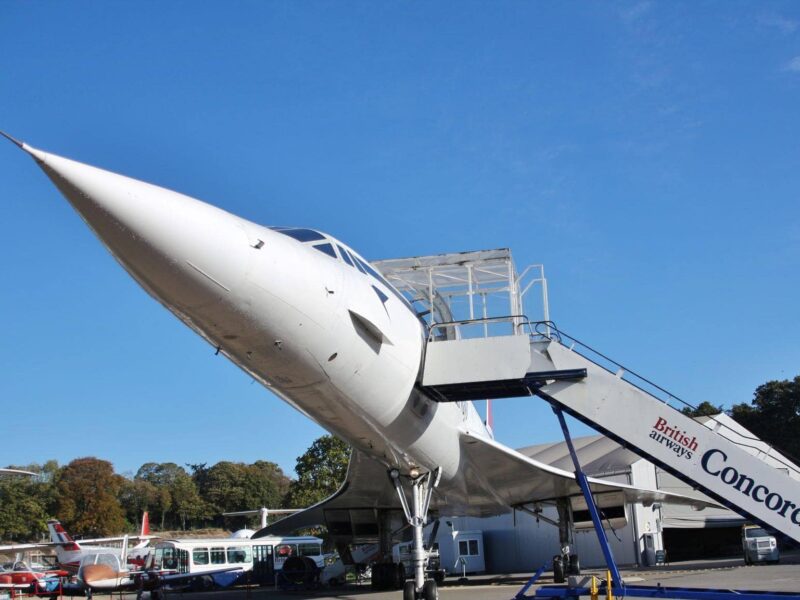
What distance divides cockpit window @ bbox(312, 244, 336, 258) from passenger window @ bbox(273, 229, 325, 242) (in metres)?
0.09

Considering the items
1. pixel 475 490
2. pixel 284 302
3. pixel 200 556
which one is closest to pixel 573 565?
pixel 475 490

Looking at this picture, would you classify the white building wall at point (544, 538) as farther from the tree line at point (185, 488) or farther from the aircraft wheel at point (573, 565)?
the aircraft wheel at point (573, 565)

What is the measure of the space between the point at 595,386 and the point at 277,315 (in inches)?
173

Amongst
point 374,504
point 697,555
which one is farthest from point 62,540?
point 697,555

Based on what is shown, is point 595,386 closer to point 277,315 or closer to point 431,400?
point 431,400

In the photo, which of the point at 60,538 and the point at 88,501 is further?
the point at 88,501

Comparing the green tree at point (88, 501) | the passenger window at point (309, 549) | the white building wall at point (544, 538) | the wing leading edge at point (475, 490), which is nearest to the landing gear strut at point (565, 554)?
the wing leading edge at point (475, 490)

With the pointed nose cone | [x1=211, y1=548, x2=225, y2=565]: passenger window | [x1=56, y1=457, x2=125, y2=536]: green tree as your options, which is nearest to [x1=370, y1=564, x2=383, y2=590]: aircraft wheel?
[x1=211, y1=548, x2=225, y2=565]: passenger window

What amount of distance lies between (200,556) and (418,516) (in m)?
13.4

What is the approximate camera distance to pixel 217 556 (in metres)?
22.7

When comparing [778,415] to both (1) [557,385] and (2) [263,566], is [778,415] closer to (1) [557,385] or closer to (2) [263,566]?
(2) [263,566]

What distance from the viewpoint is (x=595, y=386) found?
9812mm

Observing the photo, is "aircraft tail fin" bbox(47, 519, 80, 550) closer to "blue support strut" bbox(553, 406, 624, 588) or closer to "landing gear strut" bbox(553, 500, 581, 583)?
"landing gear strut" bbox(553, 500, 581, 583)

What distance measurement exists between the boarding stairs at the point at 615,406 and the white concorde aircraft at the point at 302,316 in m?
0.57
